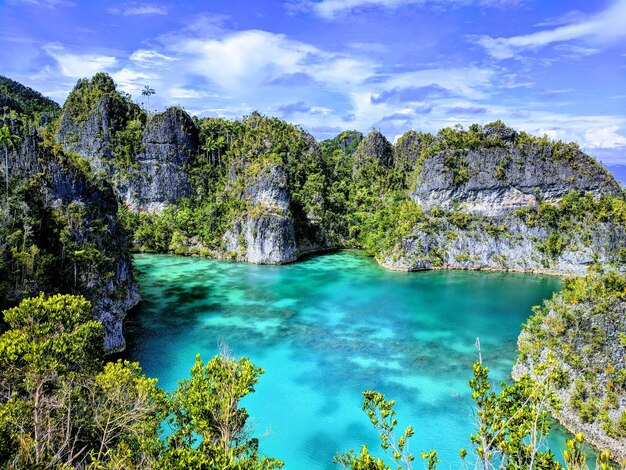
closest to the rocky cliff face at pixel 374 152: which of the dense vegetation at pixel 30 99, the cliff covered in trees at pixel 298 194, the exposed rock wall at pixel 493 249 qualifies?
the cliff covered in trees at pixel 298 194

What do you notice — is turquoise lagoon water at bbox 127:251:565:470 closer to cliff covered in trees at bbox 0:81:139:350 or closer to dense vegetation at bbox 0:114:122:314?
cliff covered in trees at bbox 0:81:139:350

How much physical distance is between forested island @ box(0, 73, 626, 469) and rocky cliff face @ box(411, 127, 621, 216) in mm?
183

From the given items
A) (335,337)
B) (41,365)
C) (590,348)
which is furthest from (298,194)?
(41,365)

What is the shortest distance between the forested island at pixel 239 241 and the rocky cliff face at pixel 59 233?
11 centimetres

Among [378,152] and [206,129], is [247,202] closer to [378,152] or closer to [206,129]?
[206,129]

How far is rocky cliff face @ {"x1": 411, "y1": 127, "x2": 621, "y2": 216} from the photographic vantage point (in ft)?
162

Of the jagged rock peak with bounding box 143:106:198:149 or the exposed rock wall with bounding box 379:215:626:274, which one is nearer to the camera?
the exposed rock wall with bounding box 379:215:626:274

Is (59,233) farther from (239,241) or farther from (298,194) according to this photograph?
(298,194)

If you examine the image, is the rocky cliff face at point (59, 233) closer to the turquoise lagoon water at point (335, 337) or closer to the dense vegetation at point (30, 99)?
the turquoise lagoon water at point (335, 337)

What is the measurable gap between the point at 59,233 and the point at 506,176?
47574mm

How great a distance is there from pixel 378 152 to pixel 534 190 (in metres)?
32.8

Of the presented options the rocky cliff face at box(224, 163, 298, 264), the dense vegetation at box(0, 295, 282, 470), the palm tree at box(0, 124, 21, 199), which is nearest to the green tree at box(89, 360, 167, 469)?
the dense vegetation at box(0, 295, 282, 470)

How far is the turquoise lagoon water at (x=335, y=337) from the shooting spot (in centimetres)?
1816

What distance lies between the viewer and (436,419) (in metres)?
18.6
